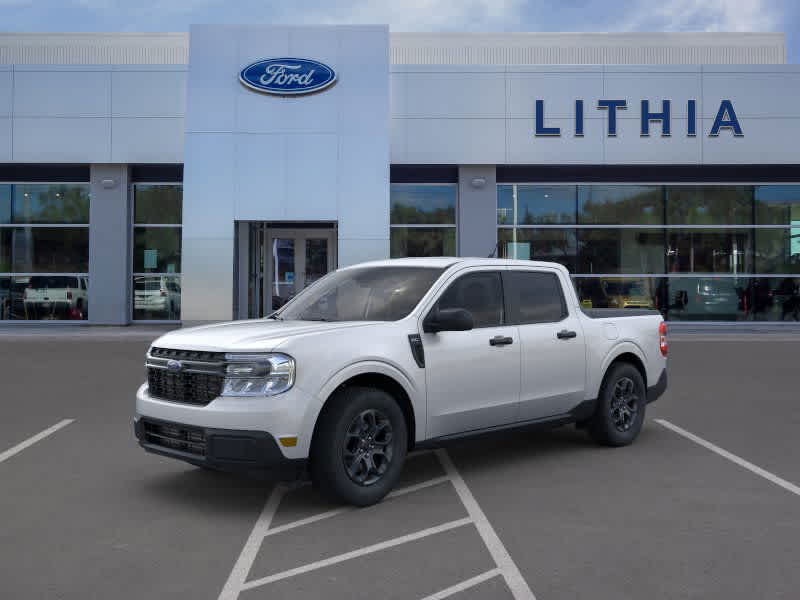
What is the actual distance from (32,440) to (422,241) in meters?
17.2

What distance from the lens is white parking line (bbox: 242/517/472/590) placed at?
4.32m

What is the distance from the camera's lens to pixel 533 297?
7309mm

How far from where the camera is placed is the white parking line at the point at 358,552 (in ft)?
14.2

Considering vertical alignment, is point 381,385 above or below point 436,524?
above

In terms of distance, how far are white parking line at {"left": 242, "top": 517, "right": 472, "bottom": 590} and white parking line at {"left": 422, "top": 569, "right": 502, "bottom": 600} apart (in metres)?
0.68

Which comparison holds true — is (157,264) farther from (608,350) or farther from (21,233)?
(608,350)

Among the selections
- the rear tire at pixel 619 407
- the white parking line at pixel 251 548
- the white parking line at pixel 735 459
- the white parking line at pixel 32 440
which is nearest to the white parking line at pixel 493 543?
the white parking line at pixel 251 548

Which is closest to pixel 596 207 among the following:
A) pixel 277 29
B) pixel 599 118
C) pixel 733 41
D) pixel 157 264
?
pixel 599 118

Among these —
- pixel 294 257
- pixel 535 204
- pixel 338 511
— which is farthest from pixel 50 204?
pixel 338 511

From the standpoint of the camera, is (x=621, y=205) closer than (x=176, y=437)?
No

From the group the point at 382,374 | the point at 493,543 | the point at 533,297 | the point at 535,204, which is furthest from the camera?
the point at 535,204

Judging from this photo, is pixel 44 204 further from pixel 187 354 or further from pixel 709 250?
pixel 187 354

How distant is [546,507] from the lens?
575 centimetres

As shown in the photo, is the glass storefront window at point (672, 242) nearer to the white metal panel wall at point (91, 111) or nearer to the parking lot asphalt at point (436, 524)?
the white metal panel wall at point (91, 111)
